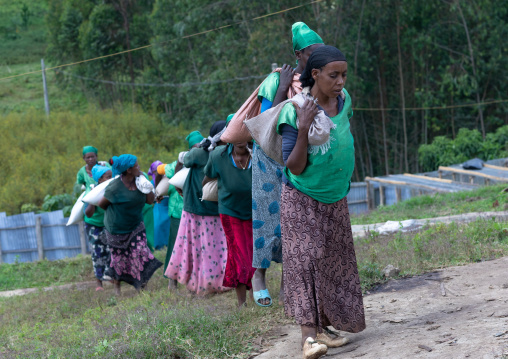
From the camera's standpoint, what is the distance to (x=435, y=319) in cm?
401

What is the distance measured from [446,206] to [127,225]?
20.8ft

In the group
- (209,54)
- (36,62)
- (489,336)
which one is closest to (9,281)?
(489,336)

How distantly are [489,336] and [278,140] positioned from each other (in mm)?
1602

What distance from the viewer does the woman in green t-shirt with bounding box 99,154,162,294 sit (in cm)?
714

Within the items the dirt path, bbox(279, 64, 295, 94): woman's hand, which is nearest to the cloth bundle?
bbox(279, 64, 295, 94): woman's hand

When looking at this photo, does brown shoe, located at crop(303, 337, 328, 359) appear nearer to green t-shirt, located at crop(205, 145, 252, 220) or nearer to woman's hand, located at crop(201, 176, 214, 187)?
green t-shirt, located at crop(205, 145, 252, 220)

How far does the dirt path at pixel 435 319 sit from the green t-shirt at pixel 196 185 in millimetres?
1951

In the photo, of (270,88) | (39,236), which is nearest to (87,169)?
(270,88)

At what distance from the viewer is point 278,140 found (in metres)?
3.78

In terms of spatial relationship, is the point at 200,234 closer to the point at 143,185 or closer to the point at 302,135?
the point at 143,185

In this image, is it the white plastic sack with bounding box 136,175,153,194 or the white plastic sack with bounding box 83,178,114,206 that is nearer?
the white plastic sack with bounding box 136,175,153,194

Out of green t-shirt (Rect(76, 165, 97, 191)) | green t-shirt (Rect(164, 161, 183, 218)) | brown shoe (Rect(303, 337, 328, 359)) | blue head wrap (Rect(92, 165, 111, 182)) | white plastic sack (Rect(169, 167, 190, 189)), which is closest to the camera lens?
brown shoe (Rect(303, 337, 328, 359))

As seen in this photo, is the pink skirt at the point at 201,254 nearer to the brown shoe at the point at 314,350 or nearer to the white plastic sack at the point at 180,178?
the white plastic sack at the point at 180,178

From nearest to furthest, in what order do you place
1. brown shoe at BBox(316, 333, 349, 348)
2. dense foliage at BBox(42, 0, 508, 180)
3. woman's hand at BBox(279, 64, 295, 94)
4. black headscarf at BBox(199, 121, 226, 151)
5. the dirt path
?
the dirt path → brown shoe at BBox(316, 333, 349, 348) → woman's hand at BBox(279, 64, 295, 94) → black headscarf at BBox(199, 121, 226, 151) → dense foliage at BBox(42, 0, 508, 180)
